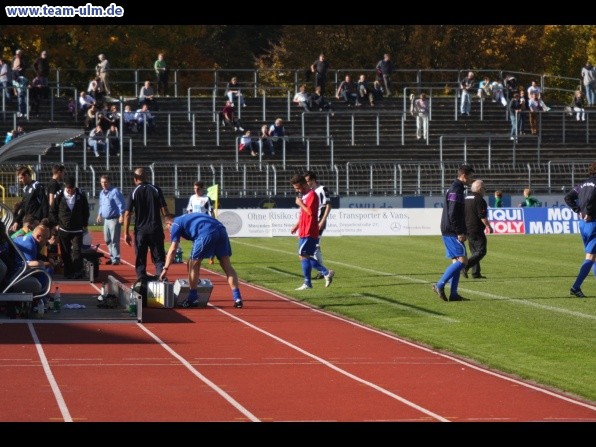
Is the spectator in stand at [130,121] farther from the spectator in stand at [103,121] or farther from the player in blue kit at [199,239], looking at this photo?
the player in blue kit at [199,239]

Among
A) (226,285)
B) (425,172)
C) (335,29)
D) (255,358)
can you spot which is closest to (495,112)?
(425,172)

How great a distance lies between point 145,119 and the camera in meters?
50.8

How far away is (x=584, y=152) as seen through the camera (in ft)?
175

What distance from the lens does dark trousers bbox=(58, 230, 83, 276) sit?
23797mm

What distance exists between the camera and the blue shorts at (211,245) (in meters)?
18.6

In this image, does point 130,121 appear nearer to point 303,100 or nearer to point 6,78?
point 6,78

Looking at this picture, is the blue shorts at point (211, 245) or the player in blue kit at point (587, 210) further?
the player in blue kit at point (587, 210)

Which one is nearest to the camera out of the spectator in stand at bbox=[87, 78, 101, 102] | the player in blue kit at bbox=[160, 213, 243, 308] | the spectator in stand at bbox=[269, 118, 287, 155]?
the player in blue kit at bbox=[160, 213, 243, 308]

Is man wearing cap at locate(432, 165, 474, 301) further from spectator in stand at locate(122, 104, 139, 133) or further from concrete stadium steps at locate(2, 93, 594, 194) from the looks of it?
spectator in stand at locate(122, 104, 139, 133)

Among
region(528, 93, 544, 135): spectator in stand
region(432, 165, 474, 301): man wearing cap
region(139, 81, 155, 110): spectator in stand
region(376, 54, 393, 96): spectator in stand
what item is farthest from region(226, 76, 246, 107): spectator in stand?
region(432, 165, 474, 301): man wearing cap

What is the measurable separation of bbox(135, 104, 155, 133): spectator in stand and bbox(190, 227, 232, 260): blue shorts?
31978mm

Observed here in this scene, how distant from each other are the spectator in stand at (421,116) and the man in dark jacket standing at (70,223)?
30638 millimetres

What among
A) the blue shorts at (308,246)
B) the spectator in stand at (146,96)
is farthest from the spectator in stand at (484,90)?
the blue shorts at (308,246)

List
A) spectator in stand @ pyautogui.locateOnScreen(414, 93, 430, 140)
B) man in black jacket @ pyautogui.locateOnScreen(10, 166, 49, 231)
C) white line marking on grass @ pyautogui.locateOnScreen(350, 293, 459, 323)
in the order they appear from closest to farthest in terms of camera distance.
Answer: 1. white line marking on grass @ pyautogui.locateOnScreen(350, 293, 459, 323)
2. man in black jacket @ pyautogui.locateOnScreen(10, 166, 49, 231)
3. spectator in stand @ pyautogui.locateOnScreen(414, 93, 430, 140)
